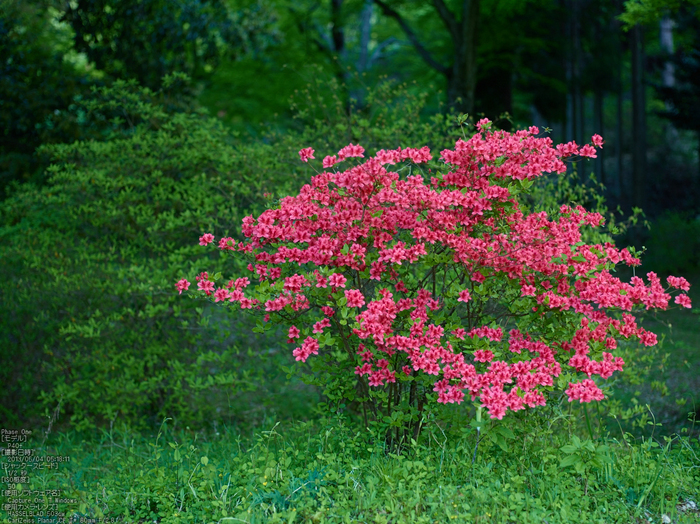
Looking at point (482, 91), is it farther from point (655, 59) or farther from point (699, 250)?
point (655, 59)

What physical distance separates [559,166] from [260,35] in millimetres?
10720

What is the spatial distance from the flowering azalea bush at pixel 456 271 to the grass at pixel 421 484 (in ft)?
1.33

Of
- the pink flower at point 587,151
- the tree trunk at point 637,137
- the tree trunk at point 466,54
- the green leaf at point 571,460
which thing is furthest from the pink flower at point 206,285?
the tree trunk at point 637,137

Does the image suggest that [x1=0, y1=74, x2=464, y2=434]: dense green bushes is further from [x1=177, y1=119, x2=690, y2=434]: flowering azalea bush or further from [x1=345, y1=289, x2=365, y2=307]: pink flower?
[x1=345, y1=289, x2=365, y2=307]: pink flower

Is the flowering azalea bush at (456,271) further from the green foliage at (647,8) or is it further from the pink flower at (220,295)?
the green foliage at (647,8)

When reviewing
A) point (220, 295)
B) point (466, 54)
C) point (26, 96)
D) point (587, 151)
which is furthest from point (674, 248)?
point (26, 96)

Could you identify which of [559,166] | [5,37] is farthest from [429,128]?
[5,37]

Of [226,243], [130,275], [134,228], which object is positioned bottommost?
[130,275]

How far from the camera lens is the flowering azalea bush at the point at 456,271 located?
3664 mm

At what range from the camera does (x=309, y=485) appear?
3.71m

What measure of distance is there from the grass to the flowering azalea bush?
41 centimetres

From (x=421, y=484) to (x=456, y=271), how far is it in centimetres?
137

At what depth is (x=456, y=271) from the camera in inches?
164

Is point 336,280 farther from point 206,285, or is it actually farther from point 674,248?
point 674,248
